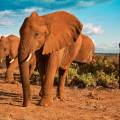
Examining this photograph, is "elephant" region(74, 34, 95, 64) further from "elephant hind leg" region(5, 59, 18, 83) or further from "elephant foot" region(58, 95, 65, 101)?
"elephant hind leg" region(5, 59, 18, 83)

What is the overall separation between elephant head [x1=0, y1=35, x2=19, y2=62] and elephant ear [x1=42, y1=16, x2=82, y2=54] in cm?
1026

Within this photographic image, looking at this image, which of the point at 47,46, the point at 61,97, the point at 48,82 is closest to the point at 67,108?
the point at 48,82

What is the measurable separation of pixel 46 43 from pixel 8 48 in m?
11.5

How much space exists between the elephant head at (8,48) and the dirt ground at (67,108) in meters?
7.18

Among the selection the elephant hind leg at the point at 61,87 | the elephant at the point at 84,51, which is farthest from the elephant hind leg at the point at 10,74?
the elephant hind leg at the point at 61,87

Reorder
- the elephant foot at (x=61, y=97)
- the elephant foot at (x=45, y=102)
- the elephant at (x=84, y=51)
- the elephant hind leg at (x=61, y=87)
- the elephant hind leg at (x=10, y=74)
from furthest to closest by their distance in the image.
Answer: the elephant hind leg at (x=10, y=74)
the elephant at (x=84, y=51)
the elephant hind leg at (x=61, y=87)
the elephant foot at (x=61, y=97)
the elephant foot at (x=45, y=102)

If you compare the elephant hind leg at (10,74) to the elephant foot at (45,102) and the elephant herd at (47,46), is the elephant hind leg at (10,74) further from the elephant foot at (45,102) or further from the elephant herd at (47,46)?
the elephant foot at (45,102)

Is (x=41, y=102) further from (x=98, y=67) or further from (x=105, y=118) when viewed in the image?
(x=98, y=67)

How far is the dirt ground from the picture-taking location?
34.7 ft

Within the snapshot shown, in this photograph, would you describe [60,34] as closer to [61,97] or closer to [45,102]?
[45,102]

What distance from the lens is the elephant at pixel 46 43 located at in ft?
37.0

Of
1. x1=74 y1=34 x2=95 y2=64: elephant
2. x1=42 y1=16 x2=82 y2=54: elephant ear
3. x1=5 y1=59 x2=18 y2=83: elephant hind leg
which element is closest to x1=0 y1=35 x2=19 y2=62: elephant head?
x1=5 y1=59 x2=18 y2=83: elephant hind leg

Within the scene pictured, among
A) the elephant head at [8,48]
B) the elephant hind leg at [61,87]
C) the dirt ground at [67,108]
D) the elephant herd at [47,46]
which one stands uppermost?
the elephant head at [8,48]

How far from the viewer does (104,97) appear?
1493 centimetres
